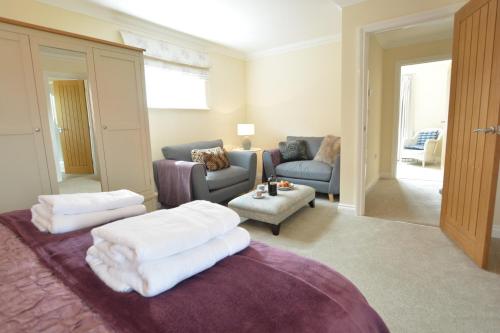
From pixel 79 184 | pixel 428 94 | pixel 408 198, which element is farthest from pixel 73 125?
pixel 428 94

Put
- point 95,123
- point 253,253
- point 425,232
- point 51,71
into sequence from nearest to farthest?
point 253,253
point 51,71
point 95,123
point 425,232

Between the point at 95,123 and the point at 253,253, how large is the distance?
7.31ft

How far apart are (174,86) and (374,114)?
3.18 m

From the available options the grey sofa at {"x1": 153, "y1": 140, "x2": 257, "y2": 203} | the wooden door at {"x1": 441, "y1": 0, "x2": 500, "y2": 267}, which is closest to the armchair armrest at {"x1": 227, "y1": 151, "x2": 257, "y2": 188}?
the grey sofa at {"x1": 153, "y1": 140, "x2": 257, "y2": 203}

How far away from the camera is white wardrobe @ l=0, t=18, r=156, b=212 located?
78.9 inches

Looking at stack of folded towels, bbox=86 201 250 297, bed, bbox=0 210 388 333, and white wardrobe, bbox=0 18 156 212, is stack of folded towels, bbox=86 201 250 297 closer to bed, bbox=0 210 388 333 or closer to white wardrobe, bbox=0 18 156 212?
bed, bbox=0 210 388 333

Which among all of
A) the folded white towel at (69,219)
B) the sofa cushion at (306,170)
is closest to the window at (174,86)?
the sofa cushion at (306,170)

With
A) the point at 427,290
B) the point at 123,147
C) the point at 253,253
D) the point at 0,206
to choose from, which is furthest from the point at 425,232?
the point at 0,206

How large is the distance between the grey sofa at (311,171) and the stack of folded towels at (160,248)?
2.95 m

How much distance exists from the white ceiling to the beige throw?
63.8 inches

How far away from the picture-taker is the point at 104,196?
4.34 feet

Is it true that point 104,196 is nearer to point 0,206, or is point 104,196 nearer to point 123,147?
point 0,206

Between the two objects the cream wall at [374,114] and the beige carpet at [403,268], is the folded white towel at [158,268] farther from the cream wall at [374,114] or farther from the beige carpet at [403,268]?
the cream wall at [374,114]

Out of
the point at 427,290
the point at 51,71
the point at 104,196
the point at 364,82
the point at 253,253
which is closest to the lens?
the point at 253,253
